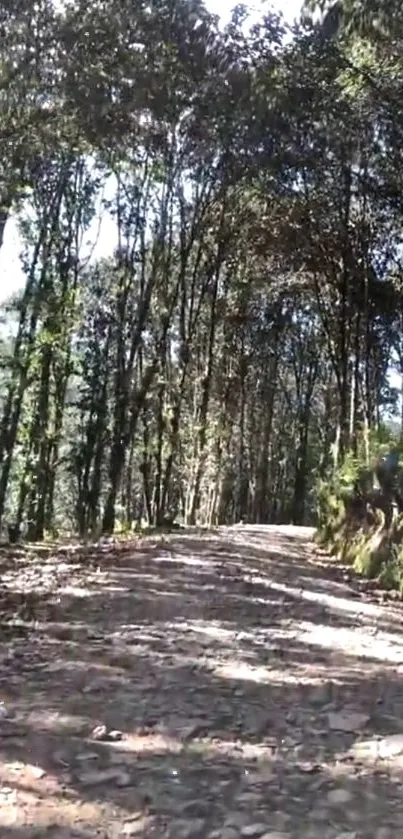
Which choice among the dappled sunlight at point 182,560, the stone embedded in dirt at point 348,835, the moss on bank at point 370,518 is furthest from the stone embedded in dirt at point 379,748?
the dappled sunlight at point 182,560

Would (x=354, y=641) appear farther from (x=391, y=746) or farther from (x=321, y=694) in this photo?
(x=391, y=746)

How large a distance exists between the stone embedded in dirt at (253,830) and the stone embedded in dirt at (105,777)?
60 centimetres

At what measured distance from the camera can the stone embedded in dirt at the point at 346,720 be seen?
4.67 m

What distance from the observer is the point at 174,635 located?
6.81 meters

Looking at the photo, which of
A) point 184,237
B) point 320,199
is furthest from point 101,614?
point 184,237

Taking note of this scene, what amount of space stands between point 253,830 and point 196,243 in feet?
69.1

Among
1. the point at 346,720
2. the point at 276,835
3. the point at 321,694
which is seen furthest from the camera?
the point at 321,694

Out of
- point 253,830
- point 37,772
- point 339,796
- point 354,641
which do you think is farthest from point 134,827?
point 354,641

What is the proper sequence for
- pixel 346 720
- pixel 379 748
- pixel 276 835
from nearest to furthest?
pixel 276 835, pixel 379 748, pixel 346 720

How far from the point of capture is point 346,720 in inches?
188

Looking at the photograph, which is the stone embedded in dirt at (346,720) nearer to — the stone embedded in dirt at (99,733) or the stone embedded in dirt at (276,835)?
the stone embedded in dirt at (99,733)

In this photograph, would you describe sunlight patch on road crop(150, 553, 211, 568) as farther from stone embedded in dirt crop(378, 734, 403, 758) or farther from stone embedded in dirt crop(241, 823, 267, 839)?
stone embedded in dirt crop(241, 823, 267, 839)

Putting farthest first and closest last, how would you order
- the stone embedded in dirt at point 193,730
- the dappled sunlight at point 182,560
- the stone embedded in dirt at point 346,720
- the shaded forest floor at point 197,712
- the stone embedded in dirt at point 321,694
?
the dappled sunlight at point 182,560, the stone embedded in dirt at point 321,694, the stone embedded in dirt at point 346,720, the stone embedded in dirt at point 193,730, the shaded forest floor at point 197,712

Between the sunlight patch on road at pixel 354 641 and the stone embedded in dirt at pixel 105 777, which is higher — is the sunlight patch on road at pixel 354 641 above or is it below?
above
